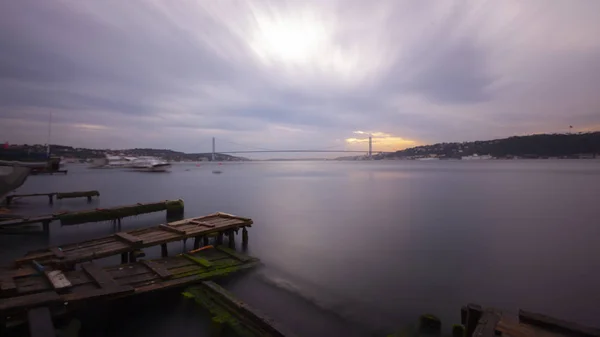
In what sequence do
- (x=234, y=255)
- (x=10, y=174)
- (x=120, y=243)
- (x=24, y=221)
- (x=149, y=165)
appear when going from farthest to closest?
(x=149, y=165)
(x=10, y=174)
(x=24, y=221)
(x=234, y=255)
(x=120, y=243)

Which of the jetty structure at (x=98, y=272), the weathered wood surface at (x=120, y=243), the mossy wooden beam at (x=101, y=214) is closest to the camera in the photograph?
the jetty structure at (x=98, y=272)

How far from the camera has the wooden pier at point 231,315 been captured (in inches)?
197

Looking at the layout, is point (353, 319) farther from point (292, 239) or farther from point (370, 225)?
point (370, 225)

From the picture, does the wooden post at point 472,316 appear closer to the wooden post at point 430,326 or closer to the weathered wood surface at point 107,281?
the wooden post at point 430,326

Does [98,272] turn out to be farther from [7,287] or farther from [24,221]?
[24,221]

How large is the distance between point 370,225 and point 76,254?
45.2ft


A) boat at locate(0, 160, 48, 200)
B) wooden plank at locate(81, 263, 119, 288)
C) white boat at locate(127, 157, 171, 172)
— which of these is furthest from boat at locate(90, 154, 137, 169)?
wooden plank at locate(81, 263, 119, 288)

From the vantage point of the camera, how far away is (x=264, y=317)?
5176mm

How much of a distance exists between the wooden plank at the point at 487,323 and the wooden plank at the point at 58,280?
247 inches

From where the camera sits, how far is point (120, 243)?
834 centimetres

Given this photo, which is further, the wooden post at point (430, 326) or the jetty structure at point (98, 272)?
the wooden post at point (430, 326)

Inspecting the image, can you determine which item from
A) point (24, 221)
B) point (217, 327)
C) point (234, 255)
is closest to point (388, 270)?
point (234, 255)

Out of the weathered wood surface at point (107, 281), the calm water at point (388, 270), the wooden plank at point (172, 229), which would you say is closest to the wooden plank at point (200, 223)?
the wooden plank at point (172, 229)

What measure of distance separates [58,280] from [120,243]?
2.68 metres
